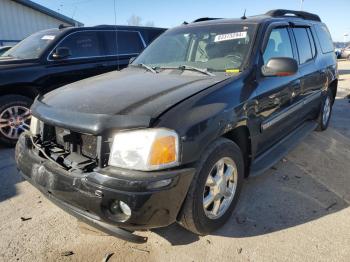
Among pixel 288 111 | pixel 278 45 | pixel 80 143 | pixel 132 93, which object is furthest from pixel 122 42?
pixel 80 143

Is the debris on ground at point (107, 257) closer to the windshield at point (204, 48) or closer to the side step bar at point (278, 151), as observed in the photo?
the side step bar at point (278, 151)

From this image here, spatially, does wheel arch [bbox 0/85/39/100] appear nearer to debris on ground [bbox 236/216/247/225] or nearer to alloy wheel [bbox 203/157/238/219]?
alloy wheel [bbox 203/157/238/219]

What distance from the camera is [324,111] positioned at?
5.36 meters

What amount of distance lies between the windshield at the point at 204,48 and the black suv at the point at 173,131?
0.04 feet

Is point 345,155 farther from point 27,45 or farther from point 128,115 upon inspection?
point 27,45

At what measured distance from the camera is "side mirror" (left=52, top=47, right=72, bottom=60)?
5.16m

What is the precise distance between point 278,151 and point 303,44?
166cm

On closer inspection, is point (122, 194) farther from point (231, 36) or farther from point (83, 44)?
point (83, 44)

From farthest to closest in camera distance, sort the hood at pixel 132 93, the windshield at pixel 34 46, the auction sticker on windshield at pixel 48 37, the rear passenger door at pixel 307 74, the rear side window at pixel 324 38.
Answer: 1. the auction sticker on windshield at pixel 48 37
2. the windshield at pixel 34 46
3. the rear side window at pixel 324 38
4. the rear passenger door at pixel 307 74
5. the hood at pixel 132 93

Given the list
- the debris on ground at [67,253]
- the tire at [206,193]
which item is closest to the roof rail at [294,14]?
the tire at [206,193]

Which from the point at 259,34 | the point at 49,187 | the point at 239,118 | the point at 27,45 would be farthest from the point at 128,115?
the point at 27,45

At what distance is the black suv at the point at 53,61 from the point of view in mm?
4746

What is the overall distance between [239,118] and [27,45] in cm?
456

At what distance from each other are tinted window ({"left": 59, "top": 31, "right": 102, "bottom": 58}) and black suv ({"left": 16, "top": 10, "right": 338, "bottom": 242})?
7.17 ft
